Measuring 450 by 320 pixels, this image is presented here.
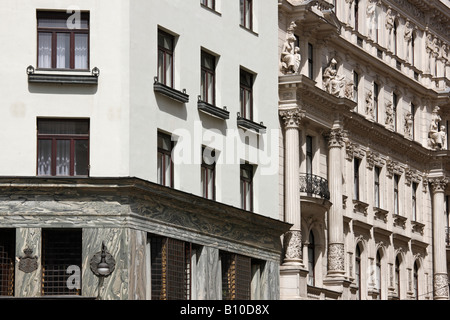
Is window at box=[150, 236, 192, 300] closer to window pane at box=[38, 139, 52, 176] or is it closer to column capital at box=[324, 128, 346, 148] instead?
window pane at box=[38, 139, 52, 176]

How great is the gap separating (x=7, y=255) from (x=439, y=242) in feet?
138

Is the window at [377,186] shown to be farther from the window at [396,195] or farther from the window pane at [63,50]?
the window pane at [63,50]

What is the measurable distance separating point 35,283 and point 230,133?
11188mm

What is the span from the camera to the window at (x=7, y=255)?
150 feet

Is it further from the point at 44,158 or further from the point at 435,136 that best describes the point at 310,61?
the point at 44,158

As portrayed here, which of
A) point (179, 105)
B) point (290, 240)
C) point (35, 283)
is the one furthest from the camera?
point (290, 240)

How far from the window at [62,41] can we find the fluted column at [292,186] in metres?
18.0

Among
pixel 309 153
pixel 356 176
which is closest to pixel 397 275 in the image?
pixel 356 176

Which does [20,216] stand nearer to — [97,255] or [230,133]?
[97,255]

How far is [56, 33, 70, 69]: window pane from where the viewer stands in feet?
156

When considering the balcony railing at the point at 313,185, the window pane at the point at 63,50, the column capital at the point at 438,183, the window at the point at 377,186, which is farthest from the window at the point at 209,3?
the column capital at the point at 438,183

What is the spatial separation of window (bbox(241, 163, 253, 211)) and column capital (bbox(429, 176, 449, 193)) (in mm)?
30587
